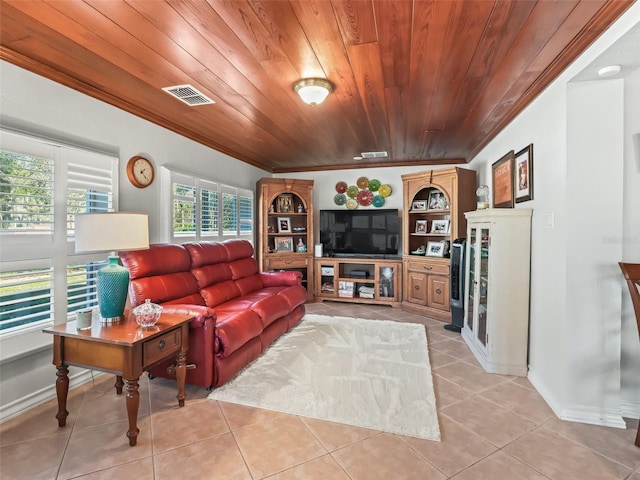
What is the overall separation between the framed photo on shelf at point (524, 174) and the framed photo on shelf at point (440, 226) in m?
1.71

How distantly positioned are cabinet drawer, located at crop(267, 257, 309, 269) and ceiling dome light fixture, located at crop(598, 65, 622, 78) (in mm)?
4191

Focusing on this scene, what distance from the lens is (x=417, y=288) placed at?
4.75m

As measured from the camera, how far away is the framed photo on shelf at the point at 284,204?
18.0 feet

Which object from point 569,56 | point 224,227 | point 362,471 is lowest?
point 362,471

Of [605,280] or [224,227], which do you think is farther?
[224,227]

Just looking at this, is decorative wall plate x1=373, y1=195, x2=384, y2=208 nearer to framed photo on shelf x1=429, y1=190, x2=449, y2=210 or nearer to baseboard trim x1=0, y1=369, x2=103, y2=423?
framed photo on shelf x1=429, y1=190, x2=449, y2=210

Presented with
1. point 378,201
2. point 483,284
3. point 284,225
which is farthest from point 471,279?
point 284,225

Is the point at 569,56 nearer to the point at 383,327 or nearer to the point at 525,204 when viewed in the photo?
the point at 525,204

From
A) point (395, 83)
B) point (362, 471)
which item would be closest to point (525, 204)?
point (395, 83)

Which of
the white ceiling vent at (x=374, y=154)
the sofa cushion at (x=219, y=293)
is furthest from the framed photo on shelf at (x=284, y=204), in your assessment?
the sofa cushion at (x=219, y=293)

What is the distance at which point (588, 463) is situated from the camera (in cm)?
171

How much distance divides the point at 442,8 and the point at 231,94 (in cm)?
173

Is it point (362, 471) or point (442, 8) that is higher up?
point (442, 8)

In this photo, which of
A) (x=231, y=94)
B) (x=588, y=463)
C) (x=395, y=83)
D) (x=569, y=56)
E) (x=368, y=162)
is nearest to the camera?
(x=588, y=463)
